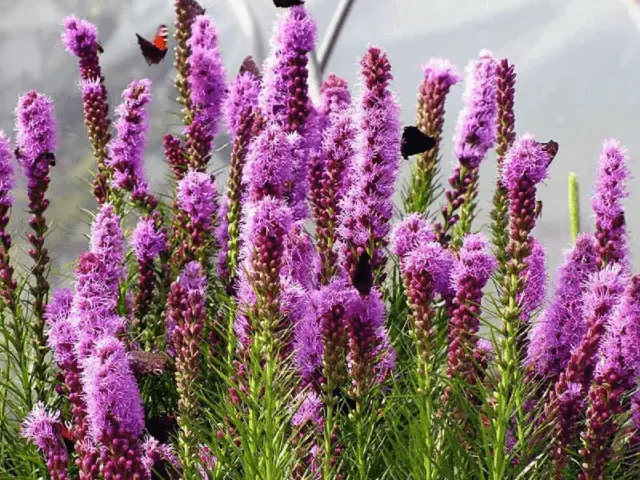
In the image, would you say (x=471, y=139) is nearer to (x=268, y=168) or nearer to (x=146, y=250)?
(x=146, y=250)

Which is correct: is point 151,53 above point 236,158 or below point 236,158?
above

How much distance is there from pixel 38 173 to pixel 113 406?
3.73 ft

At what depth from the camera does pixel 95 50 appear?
2.91 metres

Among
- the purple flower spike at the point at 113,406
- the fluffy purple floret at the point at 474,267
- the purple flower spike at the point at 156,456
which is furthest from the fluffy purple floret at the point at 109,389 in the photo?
the fluffy purple floret at the point at 474,267

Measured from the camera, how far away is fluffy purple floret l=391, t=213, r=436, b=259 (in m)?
1.85

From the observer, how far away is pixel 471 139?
2.81m

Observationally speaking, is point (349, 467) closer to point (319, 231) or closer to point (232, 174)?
point (319, 231)

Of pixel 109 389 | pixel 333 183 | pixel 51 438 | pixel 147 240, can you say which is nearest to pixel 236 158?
pixel 147 240

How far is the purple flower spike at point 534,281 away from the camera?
1909 mm

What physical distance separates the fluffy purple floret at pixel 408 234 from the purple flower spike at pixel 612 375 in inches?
14.5

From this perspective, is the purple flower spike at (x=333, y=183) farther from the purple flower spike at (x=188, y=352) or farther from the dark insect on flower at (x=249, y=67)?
the dark insect on flower at (x=249, y=67)

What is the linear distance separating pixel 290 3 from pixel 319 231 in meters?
0.55

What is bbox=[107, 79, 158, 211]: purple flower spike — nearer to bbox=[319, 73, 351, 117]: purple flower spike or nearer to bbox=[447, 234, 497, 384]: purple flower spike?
bbox=[319, 73, 351, 117]: purple flower spike

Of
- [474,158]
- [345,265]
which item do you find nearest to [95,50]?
[474,158]
